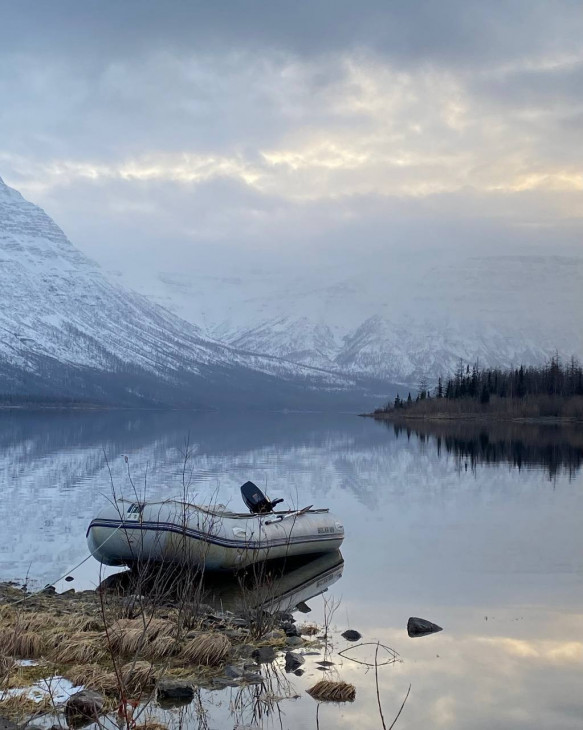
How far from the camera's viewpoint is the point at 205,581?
23469 mm

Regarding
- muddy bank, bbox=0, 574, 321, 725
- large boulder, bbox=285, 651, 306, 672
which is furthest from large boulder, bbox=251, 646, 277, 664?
large boulder, bbox=285, 651, 306, 672

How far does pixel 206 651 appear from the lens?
14.1m

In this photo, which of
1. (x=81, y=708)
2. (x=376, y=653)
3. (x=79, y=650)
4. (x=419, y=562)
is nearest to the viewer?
(x=81, y=708)

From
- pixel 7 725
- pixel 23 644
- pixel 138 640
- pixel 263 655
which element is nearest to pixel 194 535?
pixel 263 655

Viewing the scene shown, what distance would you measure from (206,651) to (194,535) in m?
8.50

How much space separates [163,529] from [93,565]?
156 inches

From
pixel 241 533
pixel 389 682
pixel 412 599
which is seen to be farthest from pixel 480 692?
pixel 241 533

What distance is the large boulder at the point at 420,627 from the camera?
17222 mm

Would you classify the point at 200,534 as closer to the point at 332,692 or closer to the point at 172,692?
the point at 332,692

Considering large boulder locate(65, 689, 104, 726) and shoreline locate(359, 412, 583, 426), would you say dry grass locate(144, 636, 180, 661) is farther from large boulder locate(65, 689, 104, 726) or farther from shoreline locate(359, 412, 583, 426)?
shoreline locate(359, 412, 583, 426)

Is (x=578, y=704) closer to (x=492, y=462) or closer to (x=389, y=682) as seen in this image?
(x=389, y=682)

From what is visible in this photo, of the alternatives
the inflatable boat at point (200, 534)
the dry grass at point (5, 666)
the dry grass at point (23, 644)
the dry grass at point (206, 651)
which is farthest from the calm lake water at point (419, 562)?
the dry grass at point (23, 644)

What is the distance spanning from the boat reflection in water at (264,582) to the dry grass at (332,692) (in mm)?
6140

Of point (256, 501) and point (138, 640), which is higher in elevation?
point (256, 501)
